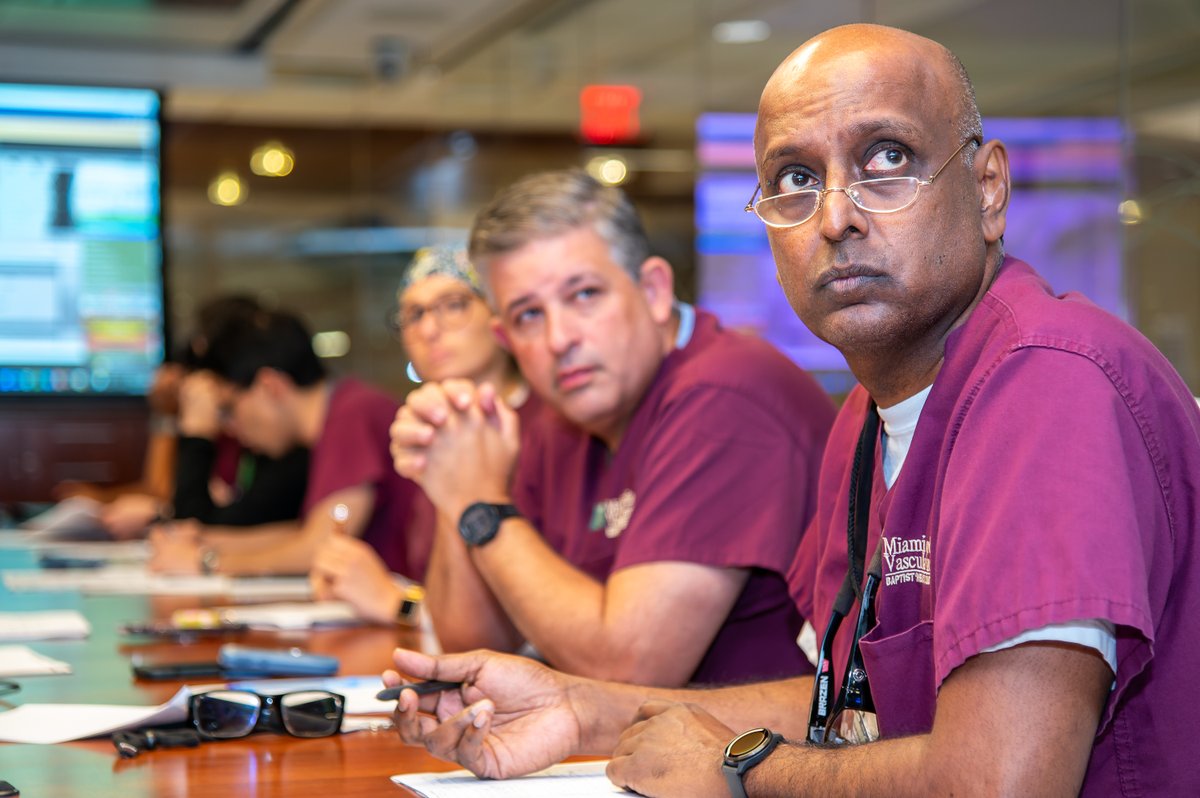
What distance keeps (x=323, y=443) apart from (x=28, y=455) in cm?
339

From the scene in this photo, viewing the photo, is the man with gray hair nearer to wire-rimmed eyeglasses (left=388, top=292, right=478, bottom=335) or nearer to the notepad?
the notepad

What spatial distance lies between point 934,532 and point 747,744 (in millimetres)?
232

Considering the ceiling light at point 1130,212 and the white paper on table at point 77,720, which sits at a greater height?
the ceiling light at point 1130,212

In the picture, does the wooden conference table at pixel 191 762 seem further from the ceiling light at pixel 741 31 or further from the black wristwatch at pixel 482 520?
the ceiling light at pixel 741 31

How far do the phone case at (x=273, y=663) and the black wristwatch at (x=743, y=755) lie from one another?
822 millimetres

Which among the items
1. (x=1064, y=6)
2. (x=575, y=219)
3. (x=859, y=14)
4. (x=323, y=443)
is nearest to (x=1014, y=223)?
(x=1064, y=6)

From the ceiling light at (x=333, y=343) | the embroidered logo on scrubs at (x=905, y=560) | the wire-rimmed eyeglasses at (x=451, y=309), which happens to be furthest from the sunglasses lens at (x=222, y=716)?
the ceiling light at (x=333, y=343)

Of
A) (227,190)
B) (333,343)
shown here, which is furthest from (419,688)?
(227,190)

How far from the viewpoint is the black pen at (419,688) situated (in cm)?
132

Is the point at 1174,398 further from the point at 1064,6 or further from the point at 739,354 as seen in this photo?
the point at 1064,6

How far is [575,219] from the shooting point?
6.25ft

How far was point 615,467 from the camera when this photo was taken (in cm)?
189

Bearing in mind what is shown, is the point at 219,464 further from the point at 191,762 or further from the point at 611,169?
the point at 191,762

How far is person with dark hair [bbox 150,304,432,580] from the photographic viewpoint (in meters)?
3.14
